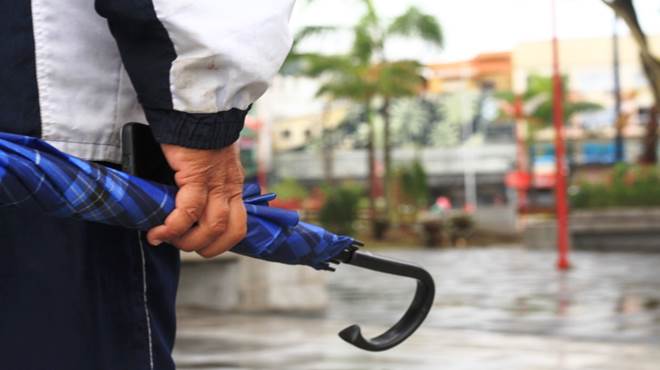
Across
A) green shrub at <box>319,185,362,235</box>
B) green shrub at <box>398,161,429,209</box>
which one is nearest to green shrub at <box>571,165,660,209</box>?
green shrub at <box>319,185,362,235</box>

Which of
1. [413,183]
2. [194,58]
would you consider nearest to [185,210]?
[194,58]

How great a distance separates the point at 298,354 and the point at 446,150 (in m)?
61.3

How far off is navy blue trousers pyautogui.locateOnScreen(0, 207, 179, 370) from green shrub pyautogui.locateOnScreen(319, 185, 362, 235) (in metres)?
27.1

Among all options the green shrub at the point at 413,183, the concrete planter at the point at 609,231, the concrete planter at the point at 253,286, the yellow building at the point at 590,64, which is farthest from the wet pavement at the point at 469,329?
the yellow building at the point at 590,64

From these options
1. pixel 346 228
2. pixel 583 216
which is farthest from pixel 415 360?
pixel 346 228

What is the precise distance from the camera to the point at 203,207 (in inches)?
64.0

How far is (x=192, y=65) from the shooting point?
1614 mm

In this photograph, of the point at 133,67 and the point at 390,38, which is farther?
the point at 390,38

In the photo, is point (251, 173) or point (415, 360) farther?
point (251, 173)

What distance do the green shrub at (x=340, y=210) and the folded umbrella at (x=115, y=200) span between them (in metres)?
27.1

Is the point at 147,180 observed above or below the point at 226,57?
below

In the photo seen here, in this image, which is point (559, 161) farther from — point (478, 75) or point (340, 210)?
point (478, 75)

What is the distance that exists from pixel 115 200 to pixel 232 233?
166mm

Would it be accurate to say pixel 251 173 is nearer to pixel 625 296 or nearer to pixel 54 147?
pixel 625 296
